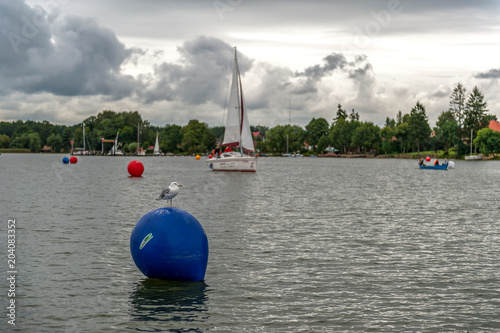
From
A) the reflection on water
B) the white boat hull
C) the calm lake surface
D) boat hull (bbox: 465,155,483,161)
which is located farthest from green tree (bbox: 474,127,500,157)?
the reflection on water

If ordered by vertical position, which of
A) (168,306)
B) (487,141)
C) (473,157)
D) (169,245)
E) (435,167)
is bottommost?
(168,306)

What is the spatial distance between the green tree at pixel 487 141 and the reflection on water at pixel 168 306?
592 feet

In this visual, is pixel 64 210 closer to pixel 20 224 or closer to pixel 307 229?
pixel 20 224

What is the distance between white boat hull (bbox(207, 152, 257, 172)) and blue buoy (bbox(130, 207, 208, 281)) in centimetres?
6892

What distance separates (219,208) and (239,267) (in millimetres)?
18861

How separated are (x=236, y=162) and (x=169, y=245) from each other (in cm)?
7148

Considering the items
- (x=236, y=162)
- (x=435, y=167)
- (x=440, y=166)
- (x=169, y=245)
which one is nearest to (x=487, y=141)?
(x=435, y=167)

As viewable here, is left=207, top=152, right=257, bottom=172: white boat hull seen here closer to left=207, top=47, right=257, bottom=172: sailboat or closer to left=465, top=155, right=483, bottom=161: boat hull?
left=207, top=47, right=257, bottom=172: sailboat


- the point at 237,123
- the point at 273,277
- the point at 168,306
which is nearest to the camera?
the point at 168,306

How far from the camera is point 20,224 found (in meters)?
27.2

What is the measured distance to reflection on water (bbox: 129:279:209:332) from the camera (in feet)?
40.0

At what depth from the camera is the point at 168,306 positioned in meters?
13.5

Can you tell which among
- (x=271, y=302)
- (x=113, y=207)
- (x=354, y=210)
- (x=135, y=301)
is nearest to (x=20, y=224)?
(x=113, y=207)

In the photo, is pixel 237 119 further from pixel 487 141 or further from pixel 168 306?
pixel 487 141
